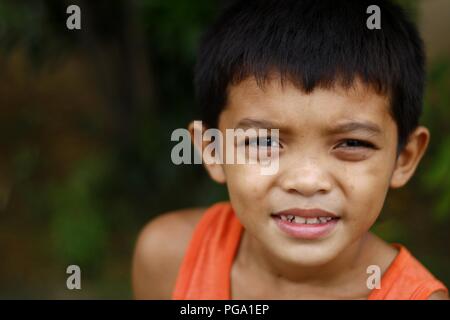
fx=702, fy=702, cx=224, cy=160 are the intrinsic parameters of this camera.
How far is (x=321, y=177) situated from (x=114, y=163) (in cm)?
163

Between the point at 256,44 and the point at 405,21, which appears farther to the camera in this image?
the point at 405,21

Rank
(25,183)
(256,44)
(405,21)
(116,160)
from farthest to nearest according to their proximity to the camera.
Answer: (25,183) < (116,160) < (405,21) < (256,44)

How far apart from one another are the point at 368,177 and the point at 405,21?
17.5 inches

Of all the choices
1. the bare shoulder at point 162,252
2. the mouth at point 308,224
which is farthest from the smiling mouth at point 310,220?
the bare shoulder at point 162,252

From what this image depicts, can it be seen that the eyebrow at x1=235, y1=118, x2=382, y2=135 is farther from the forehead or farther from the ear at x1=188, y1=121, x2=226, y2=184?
the ear at x1=188, y1=121, x2=226, y2=184

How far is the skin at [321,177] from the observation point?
142 cm

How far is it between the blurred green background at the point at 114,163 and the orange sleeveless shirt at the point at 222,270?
0.73 metres

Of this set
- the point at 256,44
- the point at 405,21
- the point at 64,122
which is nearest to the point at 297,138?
the point at 256,44

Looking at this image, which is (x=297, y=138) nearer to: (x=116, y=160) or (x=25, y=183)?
(x=116, y=160)

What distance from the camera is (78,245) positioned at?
2.71 m

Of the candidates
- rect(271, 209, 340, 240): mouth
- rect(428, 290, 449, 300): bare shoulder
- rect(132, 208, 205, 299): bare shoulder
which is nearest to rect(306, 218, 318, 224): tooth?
rect(271, 209, 340, 240): mouth

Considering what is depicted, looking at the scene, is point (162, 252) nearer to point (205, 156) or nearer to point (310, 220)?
point (205, 156)

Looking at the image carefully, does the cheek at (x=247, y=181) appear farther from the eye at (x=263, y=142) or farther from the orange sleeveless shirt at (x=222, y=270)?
the orange sleeveless shirt at (x=222, y=270)

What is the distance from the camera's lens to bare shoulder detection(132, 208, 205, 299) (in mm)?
1890
